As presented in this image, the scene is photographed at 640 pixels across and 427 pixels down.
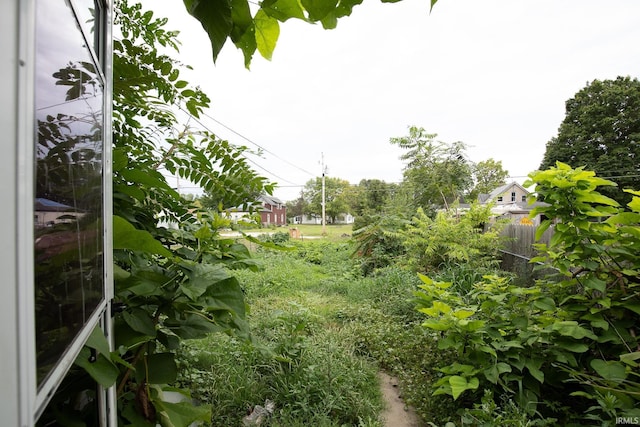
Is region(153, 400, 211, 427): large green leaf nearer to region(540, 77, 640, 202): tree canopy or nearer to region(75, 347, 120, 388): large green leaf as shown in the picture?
region(75, 347, 120, 388): large green leaf

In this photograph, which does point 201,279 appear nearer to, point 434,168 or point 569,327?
point 569,327

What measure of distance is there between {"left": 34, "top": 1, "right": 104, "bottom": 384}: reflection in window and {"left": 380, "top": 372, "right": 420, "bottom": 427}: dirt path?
97.2 inches

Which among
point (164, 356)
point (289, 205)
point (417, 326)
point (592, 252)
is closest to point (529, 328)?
point (592, 252)

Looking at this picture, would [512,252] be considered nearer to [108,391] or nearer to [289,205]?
[108,391]

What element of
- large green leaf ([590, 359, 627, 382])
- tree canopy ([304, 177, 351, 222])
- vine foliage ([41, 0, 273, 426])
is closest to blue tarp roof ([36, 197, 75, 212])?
vine foliage ([41, 0, 273, 426])

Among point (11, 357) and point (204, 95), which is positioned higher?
point (204, 95)

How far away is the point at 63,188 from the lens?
0.49 m

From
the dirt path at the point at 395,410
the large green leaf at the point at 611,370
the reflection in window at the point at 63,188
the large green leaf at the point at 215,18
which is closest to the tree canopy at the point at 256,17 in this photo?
the large green leaf at the point at 215,18

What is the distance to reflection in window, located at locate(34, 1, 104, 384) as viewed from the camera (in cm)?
39

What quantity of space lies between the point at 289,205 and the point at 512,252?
46.9 metres

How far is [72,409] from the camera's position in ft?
2.15

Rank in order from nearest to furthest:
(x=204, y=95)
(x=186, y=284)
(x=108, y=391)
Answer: (x=108, y=391), (x=186, y=284), (x=204, y=95)

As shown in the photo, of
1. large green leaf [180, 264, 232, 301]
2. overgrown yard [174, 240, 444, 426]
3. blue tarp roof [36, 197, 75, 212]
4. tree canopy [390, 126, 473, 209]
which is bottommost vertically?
overgrown yard [174, 240, 444, 426]

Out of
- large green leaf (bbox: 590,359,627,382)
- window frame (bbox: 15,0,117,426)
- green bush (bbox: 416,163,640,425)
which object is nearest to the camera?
window frame (bbox: 15,0,117,426)
